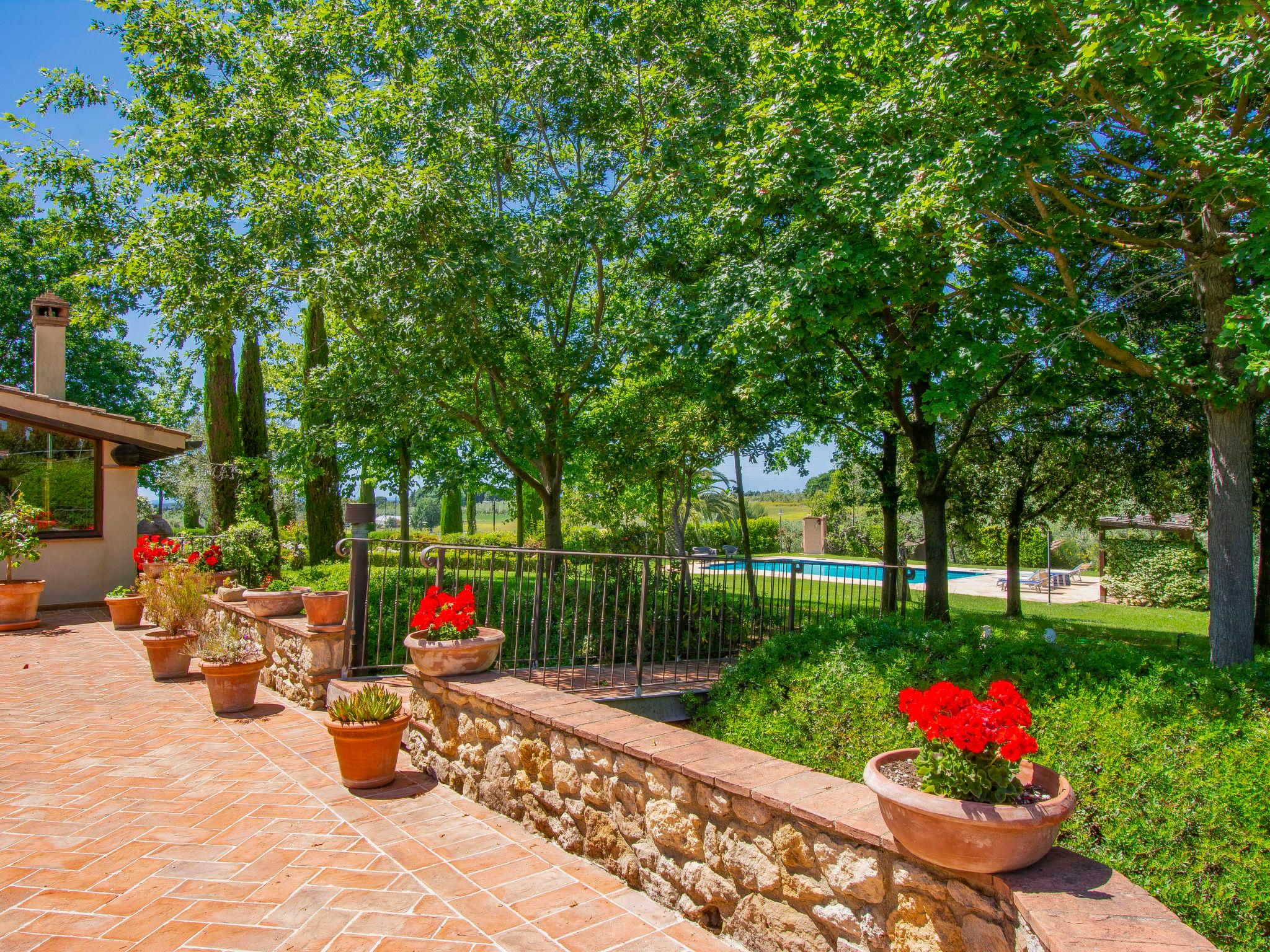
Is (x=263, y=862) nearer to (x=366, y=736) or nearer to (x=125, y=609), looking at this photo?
(x=366, y=736)

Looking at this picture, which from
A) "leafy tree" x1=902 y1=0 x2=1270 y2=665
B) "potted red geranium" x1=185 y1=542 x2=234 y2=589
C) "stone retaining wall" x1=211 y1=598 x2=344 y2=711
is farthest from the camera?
"potted red geranium" x1=185 y1=542 x2=234 y2=589

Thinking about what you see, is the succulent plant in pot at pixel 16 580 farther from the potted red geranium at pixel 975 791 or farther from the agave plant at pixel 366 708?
the potted red geranium at pixel 975 791

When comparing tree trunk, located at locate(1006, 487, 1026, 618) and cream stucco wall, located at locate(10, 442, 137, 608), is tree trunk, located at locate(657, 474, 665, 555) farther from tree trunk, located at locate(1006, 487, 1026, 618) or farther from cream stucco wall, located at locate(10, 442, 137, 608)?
cream stucco wall, located at locate(10, 442, 137, 608)

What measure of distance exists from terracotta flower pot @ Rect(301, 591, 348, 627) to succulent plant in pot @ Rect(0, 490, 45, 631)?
7.36 metres

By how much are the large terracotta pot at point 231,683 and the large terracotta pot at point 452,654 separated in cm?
228

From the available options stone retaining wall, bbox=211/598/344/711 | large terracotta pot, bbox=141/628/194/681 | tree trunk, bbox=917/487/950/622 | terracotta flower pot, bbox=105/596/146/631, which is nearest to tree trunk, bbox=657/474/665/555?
tree trunk, bbox=917/487/950/622

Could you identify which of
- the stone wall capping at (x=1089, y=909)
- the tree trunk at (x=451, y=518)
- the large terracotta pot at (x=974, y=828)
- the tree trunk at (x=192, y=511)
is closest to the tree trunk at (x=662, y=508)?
the large terracotta pot at (x=974, y=828)

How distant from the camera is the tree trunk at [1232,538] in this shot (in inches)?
241

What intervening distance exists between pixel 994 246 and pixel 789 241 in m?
2.17

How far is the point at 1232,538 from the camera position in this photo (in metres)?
6.19

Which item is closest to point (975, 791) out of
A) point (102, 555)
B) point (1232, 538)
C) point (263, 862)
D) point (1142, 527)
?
point (263, 862)

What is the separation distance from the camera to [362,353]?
1045cm

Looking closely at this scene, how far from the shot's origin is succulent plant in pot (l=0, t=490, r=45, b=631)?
10.2 meters

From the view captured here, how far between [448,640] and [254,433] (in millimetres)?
11842
